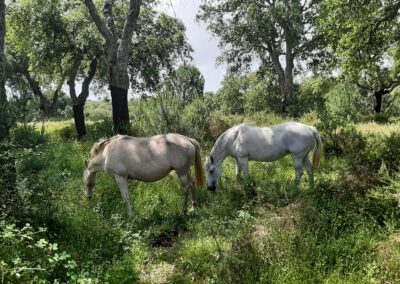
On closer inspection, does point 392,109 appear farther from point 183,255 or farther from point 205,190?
point 183,255

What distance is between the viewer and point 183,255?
5727mm

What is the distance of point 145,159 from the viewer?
7.63m

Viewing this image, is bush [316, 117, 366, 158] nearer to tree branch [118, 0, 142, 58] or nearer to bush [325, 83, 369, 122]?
tree branch [118, 0, 142, 58]

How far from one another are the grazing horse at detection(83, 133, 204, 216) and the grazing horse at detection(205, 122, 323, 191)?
44.9 inches

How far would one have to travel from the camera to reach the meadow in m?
4.96

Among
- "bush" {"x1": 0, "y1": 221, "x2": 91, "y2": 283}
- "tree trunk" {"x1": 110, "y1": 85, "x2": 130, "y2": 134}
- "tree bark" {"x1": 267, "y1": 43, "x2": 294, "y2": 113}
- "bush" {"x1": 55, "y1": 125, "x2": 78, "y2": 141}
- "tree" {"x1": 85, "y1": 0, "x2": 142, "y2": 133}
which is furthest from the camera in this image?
"tree bark" {"x1": 267, "y1": 43, "x2": 294, "y2": 113}

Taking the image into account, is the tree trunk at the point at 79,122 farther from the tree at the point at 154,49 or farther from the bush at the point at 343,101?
the bush at the point at 343,101

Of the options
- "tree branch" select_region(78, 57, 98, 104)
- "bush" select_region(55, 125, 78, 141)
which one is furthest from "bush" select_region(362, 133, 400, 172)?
"tree branch" select_region(78, 57, 98, 104)

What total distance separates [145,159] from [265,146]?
2890 millimetres

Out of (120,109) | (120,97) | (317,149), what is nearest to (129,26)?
(120,97)

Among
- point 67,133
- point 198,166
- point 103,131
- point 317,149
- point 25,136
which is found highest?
point 25,136

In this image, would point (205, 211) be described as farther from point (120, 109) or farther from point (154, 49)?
point (154, 49)

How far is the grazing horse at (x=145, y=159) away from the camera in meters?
7.63

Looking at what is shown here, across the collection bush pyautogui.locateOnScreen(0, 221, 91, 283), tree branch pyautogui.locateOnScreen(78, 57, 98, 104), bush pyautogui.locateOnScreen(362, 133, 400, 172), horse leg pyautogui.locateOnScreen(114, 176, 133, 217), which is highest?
tree branch pyautogui.locateOnScreen(78, 57, 98, 104)
